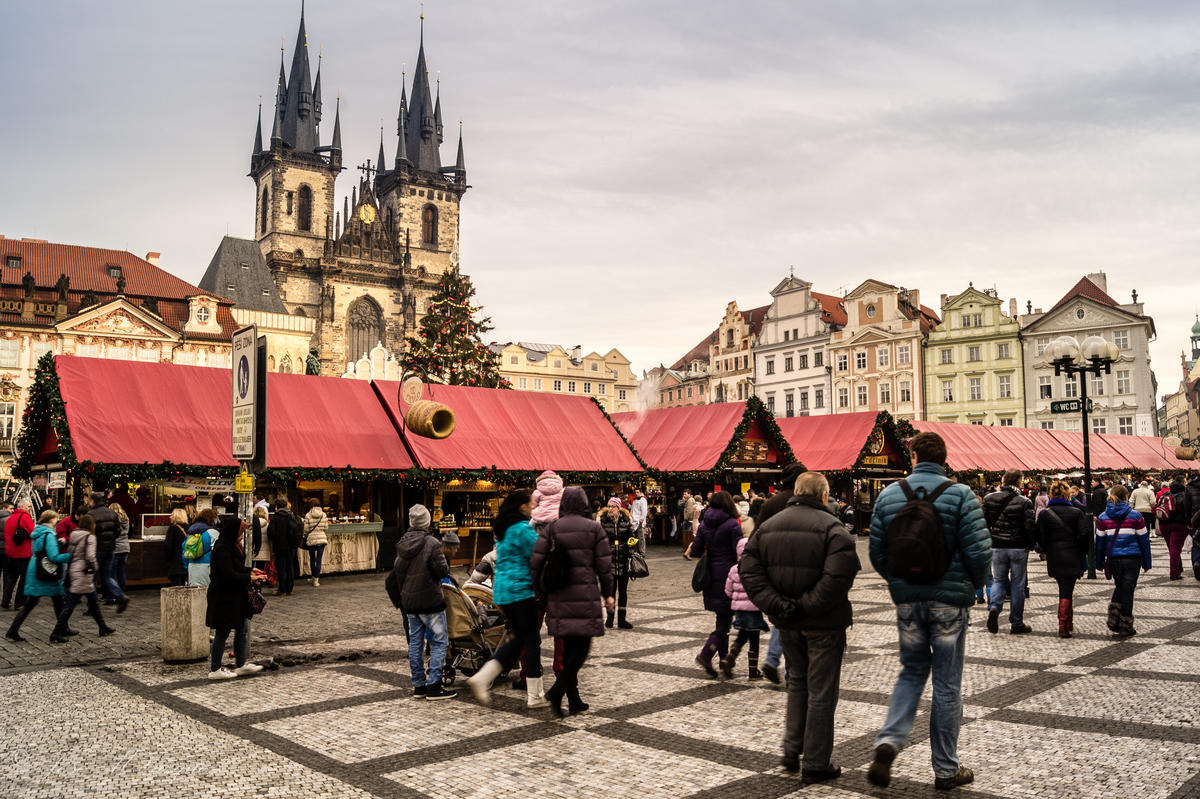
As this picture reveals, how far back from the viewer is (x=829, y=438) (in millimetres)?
29484

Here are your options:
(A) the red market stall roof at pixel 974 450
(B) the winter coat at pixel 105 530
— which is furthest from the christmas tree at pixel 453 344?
(B) the winter coat at pixel 105 530

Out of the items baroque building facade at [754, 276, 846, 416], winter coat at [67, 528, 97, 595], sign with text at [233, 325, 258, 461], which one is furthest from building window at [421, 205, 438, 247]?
sign with text at [233, 325, 258, 461]

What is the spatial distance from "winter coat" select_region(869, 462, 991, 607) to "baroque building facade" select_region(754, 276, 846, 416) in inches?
2233

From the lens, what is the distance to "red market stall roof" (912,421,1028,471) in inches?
1235

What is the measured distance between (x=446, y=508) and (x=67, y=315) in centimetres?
3933

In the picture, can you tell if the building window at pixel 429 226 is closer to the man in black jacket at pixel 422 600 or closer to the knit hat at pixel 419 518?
the knit hat at pixel 419 518

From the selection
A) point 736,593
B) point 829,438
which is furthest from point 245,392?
point 829,438

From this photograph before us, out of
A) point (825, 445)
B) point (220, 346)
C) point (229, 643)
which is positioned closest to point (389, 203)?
point (220, 346)

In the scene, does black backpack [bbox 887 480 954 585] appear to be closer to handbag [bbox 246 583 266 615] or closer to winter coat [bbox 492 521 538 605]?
winter coat [bbox 492 521 538 605]

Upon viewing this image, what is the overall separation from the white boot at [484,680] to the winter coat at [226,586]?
2646 millimetres

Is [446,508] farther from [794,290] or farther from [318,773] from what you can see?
[794,290]

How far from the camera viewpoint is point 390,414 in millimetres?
20797

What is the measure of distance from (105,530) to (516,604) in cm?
897

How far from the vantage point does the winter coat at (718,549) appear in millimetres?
8047
